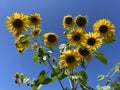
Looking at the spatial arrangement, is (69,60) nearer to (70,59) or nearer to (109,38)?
(70,59)

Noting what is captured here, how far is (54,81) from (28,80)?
1.47m

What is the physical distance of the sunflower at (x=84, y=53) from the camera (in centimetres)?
582

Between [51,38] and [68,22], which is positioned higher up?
[68,22]

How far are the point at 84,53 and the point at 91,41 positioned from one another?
603 millimetres

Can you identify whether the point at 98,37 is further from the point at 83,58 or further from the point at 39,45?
the point at 39,45

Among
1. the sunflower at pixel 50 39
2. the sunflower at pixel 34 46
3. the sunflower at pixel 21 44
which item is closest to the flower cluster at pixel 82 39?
the sunflower at pixel 50 39

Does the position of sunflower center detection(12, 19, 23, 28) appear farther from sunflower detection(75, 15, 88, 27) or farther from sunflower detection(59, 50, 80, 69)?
sunflower detection(59, 50, 80, 69)

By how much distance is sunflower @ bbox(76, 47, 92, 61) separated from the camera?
19.1 feet

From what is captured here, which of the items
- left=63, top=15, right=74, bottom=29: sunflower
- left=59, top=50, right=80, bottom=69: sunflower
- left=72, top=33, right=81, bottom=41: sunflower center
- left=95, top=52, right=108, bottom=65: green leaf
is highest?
left=63, top=15, right=74, bottom=29: sunflower

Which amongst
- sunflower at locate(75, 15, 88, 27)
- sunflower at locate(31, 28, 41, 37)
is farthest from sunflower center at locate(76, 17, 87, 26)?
sunflower at locate(31, 28, 41, 37)

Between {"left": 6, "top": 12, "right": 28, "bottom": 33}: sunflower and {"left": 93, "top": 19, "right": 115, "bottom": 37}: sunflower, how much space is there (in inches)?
61.4

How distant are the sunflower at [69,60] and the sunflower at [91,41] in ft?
1.13

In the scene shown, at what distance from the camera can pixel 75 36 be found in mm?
6355

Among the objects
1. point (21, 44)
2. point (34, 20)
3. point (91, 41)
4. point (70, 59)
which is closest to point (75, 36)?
point (91, 41)
